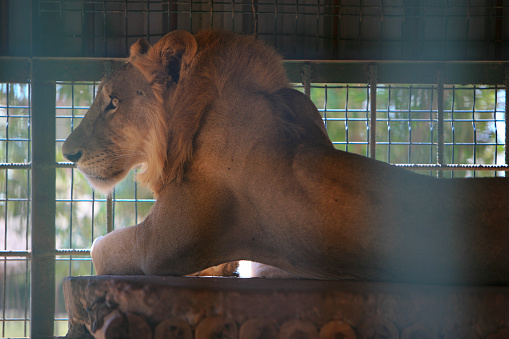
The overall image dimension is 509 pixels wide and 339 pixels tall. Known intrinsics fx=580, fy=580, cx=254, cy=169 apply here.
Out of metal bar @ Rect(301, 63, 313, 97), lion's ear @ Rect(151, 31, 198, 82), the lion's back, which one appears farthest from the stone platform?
metal bar @ Rect(301, 63, 313, 97)

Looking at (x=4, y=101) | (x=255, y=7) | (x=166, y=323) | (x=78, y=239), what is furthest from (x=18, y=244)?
(x=166, y=323)

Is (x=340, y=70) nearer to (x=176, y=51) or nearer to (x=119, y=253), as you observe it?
(x=176, y=51)

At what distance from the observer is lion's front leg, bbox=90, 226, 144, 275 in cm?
203

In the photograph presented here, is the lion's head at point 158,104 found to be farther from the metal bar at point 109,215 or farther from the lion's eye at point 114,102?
the metal bar at point 109,215

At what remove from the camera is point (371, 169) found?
1552 millimetres

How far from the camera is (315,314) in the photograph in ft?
4.22

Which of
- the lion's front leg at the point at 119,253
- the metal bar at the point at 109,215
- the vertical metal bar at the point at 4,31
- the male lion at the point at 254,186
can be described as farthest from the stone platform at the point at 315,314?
the vertical metal bar at the point at 4,31

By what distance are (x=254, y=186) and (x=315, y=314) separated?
52 centimetres

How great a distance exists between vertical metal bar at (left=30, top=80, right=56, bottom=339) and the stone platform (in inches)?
101

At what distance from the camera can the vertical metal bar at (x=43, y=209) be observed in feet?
12.0

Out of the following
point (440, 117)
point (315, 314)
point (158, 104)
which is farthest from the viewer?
point (440, 117)

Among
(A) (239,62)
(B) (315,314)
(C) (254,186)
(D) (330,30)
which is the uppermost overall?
(D) (330,30)

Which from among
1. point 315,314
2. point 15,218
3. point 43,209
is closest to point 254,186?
point 315,314

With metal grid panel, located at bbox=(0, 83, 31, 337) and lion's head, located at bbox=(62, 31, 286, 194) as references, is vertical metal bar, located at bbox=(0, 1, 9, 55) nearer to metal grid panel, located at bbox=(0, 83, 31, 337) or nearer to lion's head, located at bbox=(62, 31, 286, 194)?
metal grid panel, located at bbox=(0, 83, 31, 337)
